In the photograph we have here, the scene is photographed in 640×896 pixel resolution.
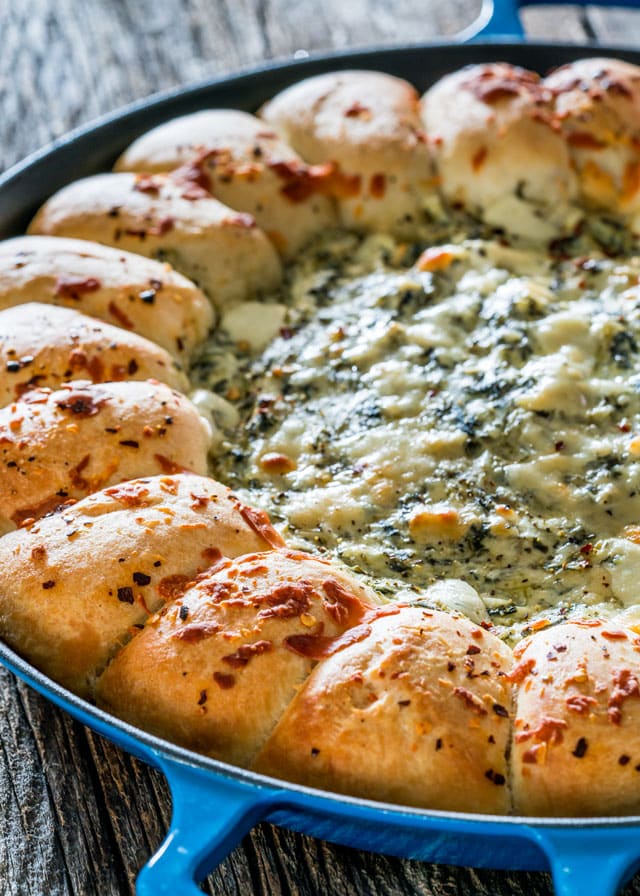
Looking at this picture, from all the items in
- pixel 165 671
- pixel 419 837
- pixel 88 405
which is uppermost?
pixel 88 405

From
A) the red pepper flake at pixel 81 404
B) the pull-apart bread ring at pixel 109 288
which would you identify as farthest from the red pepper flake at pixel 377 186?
the red pepper flake at pixel 81 404

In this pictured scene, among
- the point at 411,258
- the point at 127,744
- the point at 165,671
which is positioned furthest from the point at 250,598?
the point at 411,258

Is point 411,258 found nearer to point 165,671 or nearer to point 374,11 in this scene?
point 165,671

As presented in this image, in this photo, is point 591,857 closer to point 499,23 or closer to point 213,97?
point 213,97

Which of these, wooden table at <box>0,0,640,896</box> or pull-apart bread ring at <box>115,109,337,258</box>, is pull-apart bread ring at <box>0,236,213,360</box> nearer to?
pull-apart bread ring at <box>115,109,337,258</box>

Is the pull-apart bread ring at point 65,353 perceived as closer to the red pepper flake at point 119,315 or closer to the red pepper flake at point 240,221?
the red pepper flake at point 119,315

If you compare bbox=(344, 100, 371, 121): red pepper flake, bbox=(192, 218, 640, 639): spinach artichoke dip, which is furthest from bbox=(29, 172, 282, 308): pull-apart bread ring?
bbox=(344, 100, 371, 121): red pepper flake
